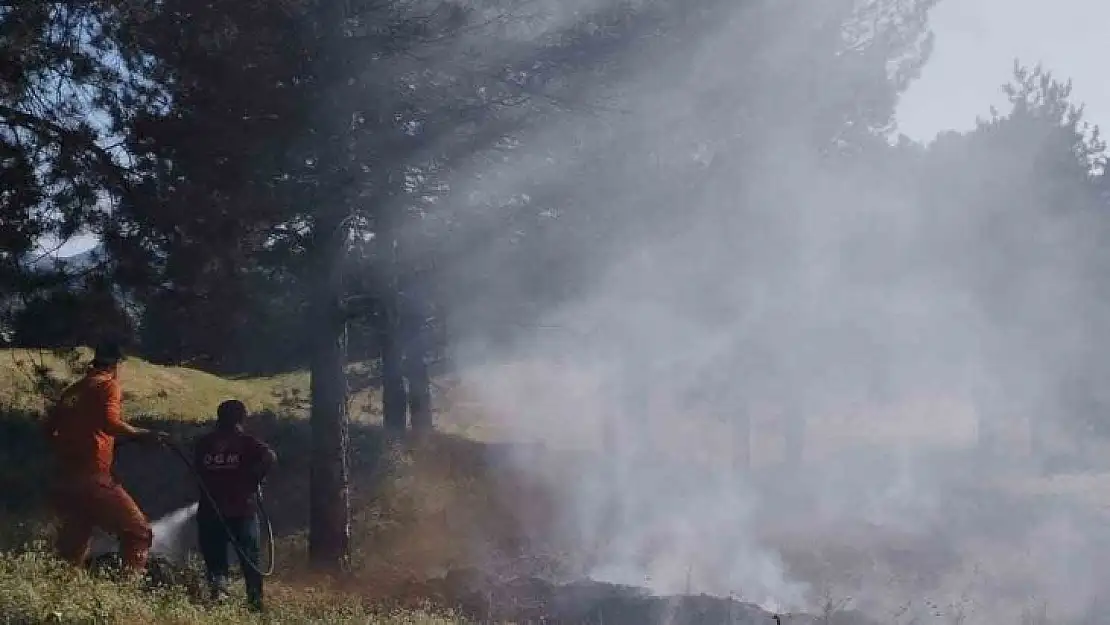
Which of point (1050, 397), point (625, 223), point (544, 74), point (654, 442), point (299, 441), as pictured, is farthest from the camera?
point (1050, 397)

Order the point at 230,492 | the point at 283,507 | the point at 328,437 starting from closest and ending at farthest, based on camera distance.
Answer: the point at 230,492 < the point at 328,437 < the point at 283,507

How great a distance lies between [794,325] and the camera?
58.0ft

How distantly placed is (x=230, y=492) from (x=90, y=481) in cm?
104

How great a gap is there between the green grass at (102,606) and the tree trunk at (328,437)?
2.60 m

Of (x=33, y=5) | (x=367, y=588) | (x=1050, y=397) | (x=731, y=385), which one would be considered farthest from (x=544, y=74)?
(x=1050, y=397)

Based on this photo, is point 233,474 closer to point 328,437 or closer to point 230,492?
point 230,492

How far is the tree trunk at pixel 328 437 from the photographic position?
367 inches

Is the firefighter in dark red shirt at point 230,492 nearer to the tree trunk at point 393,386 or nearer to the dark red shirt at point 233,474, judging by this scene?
the dark red shirt at point 233,474

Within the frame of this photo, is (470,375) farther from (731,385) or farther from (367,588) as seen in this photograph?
(367,588)

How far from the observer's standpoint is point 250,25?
26.9 ft

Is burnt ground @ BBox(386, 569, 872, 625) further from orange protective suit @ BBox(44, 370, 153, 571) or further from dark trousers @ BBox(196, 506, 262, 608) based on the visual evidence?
orange protective suit @ BBox(44, 370, 153, 571)

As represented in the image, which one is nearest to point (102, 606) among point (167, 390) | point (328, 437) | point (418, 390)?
point (328, 437)

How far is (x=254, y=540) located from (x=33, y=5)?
462 cm

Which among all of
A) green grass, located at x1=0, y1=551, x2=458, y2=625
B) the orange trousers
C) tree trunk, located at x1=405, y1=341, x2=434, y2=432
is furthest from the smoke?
tree trunk, located at x1=405, y1=341, x2=434, y2=432
